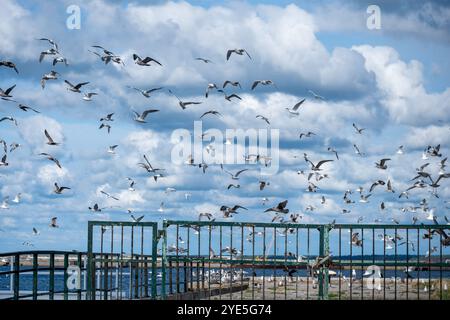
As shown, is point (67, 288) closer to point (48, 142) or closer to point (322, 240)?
point (322, 240)

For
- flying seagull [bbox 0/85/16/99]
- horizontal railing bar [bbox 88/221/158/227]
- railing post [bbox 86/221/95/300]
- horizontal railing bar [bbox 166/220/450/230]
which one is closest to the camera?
horizontal railing bar [bbox 166/220/450/230]

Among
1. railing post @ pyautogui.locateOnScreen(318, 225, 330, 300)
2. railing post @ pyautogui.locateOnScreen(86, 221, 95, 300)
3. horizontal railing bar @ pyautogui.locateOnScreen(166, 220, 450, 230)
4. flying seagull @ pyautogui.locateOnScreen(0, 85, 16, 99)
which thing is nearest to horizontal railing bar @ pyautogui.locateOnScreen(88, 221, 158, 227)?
railing post @ pyautogui.locateOnScreen(86, 221, 95, 300)

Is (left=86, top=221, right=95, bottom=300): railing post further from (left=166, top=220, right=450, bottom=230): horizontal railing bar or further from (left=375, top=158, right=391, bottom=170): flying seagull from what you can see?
(left=375, top=158, right=391, bottom=170): flying seagull

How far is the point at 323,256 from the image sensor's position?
58.8ft

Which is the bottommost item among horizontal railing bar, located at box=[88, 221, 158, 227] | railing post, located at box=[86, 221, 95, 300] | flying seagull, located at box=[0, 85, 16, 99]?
railing post, located at box=[86, 221, 95, 300]

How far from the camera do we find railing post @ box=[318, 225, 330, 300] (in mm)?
17906

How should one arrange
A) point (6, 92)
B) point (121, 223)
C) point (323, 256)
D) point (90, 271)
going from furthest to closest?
point (6, 92) → point (90, 271) → point (121, 223) → point (323, 256)

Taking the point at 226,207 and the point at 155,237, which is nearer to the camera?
the point at 155,237

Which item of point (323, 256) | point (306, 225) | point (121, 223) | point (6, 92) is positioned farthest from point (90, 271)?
point (6, 92)

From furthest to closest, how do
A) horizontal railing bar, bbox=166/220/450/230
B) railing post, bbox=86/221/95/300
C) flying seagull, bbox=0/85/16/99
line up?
flying seagull, bbox=0/85/16/99
railing post, bbox=86/221/95/300
horizontal railing bar, bbox=166/220/450/230

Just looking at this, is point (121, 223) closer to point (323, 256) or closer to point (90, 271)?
point (90, 271)
